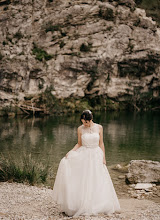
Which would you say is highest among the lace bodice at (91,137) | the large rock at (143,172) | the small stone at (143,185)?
the lace bodice at (91,137)

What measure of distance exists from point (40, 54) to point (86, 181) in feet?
158

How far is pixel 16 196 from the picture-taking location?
270 inches

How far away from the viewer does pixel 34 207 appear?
6.15 meters

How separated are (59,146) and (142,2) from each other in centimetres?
5964

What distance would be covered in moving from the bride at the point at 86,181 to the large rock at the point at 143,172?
181 inches

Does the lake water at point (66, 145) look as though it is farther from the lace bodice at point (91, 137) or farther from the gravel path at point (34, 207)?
the lace bodice at point (91, 137)

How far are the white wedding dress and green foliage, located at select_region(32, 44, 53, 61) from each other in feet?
153

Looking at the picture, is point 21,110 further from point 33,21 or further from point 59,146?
point 59,146

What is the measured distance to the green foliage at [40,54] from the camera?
5095 cm

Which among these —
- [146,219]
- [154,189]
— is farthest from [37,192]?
[154,189]

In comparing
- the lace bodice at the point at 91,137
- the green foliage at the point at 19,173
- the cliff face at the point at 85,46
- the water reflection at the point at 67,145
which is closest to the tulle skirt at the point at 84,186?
the lace bodice at the point at 91,137

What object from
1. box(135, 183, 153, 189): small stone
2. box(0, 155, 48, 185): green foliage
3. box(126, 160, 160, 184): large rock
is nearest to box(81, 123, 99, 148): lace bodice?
box(0, 155, 48, 185): green foliage

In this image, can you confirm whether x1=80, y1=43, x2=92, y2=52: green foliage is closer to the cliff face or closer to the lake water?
the cliff face

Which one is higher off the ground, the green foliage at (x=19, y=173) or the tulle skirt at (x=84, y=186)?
the tulle skirt at (x=84, y=186)
